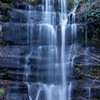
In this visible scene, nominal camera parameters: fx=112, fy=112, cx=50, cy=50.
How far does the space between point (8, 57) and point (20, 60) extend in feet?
2.28

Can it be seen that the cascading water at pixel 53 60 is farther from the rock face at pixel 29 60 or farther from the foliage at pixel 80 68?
the foliage at pixel 80 68

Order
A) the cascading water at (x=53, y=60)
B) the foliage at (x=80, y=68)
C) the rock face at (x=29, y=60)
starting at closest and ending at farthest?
the rock face at (x=29, y=60) → the cascading water at (x=53, y=60) → the foliage at (x=80, y=68)

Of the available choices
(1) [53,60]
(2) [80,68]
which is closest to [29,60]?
(1) [53,60]

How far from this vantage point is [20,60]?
21.0 ft

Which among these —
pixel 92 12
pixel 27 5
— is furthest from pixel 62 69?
pixel 27 5

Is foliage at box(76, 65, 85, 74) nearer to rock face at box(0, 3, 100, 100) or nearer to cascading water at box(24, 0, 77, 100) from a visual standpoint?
rock face at box(0, 3, 100, 100)

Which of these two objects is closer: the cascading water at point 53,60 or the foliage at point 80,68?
the cascading water at point 53,60

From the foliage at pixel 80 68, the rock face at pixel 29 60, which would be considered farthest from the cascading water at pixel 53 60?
the foliage at pixel 80 68

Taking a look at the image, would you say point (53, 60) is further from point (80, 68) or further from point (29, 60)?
point (80, 68)

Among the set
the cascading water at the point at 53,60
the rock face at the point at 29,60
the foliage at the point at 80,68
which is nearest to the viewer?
the rock face at the point at 29,60

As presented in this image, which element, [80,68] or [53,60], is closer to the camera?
[80,68]

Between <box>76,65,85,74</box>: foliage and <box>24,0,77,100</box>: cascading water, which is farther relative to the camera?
<box>76,65,85,74</box>: foliage

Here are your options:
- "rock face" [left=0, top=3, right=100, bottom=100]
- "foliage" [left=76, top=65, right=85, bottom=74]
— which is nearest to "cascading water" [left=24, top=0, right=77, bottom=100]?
"rock face" [left=0, top=3, right=100, bottom=100]

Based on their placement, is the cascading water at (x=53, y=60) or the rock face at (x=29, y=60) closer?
the rock face at (x=29, y=60)
